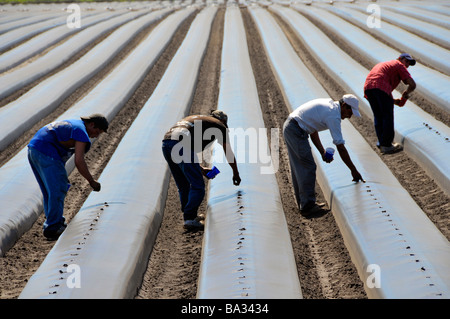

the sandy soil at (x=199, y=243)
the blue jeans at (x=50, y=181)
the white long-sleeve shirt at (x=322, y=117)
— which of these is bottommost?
the sandy soil at (x=199, y=243)

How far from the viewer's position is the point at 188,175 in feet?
13.4

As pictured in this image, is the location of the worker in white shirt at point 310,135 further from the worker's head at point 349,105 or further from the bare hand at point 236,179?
the bare hand at point 236,179

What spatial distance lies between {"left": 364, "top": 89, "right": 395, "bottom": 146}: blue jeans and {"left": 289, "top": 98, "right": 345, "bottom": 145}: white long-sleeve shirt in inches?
59.5

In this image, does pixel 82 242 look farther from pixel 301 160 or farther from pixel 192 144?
pixel 301 160

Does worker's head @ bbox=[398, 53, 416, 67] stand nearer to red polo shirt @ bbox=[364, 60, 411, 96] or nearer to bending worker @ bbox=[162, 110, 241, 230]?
red polo shirt @ bbox=[364, 60, 411, 96]

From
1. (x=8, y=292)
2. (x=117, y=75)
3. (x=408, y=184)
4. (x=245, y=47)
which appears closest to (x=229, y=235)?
(x=8, y=292)

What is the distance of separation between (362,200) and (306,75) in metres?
5.23

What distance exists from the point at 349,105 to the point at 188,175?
148 centimetres

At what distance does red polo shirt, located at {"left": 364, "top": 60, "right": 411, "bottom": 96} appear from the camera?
547 centimetres

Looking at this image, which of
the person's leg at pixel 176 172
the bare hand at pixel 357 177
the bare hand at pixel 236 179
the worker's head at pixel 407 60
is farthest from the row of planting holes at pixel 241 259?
the worker's head at pixel 407 60

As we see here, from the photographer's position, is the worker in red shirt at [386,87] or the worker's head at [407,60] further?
the worker's head at [407,60]

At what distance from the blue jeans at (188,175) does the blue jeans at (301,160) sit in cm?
88

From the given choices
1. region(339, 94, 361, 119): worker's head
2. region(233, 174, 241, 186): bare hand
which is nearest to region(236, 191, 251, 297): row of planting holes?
region(233, 174, 241, 186): bare hand

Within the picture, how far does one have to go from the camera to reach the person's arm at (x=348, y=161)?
4.05 m
